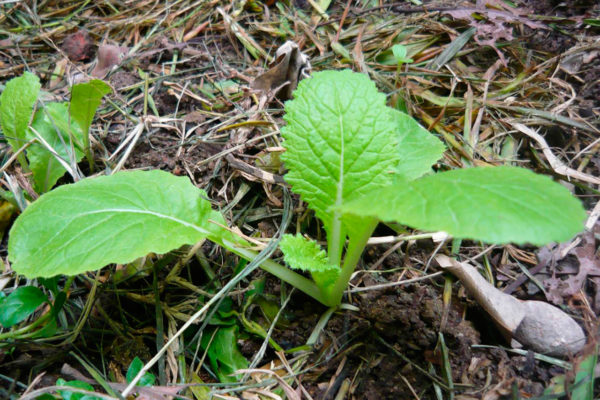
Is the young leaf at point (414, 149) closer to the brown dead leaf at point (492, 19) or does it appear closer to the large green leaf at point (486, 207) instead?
the large green leaf at point (486, 207)

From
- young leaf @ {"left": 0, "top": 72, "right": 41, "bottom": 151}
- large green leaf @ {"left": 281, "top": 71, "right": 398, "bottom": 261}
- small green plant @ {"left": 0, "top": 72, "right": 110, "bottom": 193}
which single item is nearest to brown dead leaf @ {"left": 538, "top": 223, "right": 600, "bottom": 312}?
large green leaf @ {"left": 281, "top": 71, "right": 398, "bottom": 261}

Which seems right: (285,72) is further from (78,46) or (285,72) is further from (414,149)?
(78,46)

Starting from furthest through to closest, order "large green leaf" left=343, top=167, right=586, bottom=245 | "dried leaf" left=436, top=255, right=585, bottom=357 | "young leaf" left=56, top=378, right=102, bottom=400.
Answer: "dried leaf" left=436, top=255, right=585, bottom=357
"young leaf" left=56, top=378, right=102, bottom=400
"large green leaf" left=343, top=167, right=586, bottom=245

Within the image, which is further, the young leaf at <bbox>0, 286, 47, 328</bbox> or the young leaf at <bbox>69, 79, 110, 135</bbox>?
the young leaf at <bbox>69, 79, 110, 135</bbox>

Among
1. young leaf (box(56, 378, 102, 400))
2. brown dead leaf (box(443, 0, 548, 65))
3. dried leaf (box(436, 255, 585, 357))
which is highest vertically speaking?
brown dead leaf (box(443, 0, 548, 65))

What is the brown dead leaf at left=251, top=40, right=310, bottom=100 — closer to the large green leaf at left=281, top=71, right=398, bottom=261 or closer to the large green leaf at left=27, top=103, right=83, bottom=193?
the large green leaf at left=281, top=71, right=398, bottom=261

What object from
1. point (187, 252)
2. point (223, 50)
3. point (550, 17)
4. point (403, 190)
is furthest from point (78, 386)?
point (550, 17)
